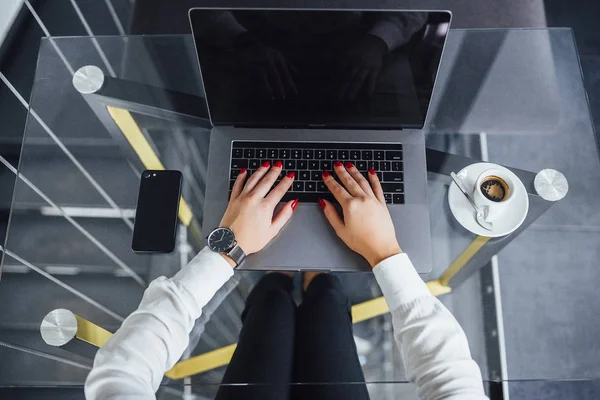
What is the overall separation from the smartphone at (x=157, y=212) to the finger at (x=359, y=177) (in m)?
0.33

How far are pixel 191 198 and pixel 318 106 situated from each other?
30 cm

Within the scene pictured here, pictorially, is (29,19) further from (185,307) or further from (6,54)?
(185,307)

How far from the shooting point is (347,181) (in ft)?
2.92

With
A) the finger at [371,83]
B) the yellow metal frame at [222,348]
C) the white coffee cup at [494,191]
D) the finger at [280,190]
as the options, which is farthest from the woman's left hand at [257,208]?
the white coffee cup at [494,191]

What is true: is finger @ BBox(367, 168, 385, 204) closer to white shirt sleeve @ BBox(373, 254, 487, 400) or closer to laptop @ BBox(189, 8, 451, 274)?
laptop @ BBox(189, 8, 451, 274)

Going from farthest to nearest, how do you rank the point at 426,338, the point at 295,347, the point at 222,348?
the point at 295,347, the point at 222,348, the point at 426,338

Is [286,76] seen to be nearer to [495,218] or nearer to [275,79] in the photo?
[275,79]

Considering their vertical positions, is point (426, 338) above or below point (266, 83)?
below

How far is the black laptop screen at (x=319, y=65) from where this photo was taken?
2.37 ft

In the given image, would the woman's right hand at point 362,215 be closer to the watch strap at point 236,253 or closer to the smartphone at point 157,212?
the watch strap at point 236,253

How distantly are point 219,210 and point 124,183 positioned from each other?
0.72 feet

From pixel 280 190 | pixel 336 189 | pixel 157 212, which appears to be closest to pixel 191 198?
pixel 157 212

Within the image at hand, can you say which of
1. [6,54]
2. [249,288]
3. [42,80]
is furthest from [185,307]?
[6,54]

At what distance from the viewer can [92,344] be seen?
86 cm
